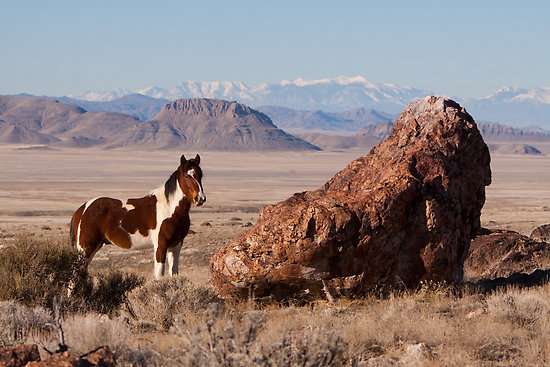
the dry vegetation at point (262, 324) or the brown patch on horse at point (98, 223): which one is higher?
the brown patch on horse at point (98, 223)

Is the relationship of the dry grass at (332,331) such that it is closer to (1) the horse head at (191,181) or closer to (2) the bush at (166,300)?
(2) the bush at (166,300)

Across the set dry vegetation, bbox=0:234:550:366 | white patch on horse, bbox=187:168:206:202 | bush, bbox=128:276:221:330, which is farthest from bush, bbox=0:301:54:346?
white patch on horse, bbox=187:168:206:202

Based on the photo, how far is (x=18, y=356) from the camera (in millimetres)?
6508

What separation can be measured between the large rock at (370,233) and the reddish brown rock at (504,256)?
144 inches

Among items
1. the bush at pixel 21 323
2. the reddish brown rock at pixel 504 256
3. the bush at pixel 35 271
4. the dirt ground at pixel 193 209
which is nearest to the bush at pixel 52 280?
the bush at pixel 35 271

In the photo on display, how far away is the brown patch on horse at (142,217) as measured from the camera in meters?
12.9

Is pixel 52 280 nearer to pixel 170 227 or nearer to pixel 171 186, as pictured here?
pixel 170 227

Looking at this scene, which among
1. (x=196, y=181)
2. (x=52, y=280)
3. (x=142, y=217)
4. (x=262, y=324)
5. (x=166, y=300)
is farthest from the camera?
(x=142, y=217)

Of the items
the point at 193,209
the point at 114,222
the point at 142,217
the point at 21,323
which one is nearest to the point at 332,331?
the point at 21,323

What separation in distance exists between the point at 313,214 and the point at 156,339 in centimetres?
348

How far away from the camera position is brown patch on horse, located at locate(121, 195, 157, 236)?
42.2 ft

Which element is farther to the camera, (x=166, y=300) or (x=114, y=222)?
(x=114, y=222)

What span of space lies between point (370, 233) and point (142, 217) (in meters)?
3.09

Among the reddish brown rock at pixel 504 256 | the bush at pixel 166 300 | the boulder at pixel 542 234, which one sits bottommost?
the boulder at pixel 542 234
